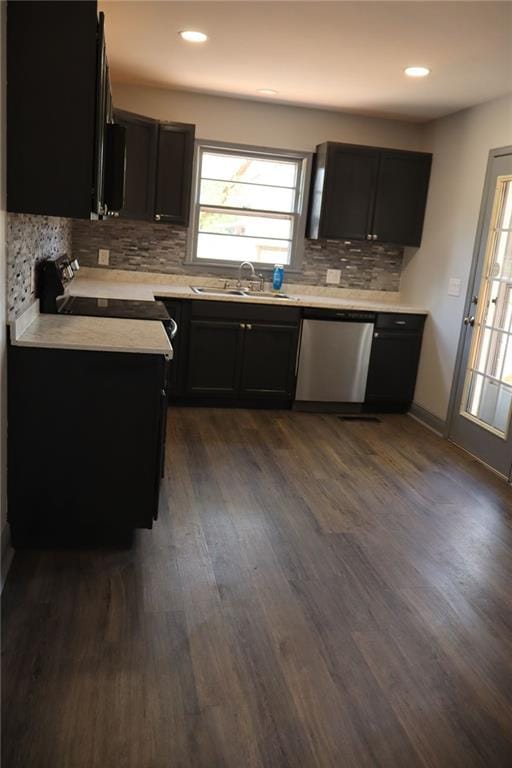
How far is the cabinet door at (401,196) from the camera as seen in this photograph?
16.6 feet

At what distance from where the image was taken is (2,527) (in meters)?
2.42

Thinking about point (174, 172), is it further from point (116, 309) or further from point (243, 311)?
point (116, 309)

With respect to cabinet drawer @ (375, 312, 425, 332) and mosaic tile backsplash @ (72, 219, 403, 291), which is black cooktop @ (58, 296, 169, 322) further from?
cabinet drawer @ (375, 312, 425, 332)

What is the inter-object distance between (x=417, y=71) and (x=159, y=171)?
6.39 feet

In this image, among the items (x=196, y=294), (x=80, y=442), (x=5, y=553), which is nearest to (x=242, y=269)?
(x=196, y=294)

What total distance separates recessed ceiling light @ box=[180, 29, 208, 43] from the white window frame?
146cm

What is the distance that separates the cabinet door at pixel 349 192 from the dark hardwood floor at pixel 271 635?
7.77 feet

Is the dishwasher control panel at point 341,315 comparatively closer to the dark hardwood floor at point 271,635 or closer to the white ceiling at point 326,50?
the white ceiling at point 326,50

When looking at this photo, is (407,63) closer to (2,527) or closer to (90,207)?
(90,207)

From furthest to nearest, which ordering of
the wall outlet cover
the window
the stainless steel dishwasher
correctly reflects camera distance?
1. the window
2. the stainless steel dishwasher
3. the wall outlet cover

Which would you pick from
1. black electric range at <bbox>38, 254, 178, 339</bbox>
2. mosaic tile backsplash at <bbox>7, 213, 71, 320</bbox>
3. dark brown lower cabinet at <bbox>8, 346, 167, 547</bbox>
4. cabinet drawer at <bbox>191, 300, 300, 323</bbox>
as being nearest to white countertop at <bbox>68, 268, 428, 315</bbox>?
cabinet drawer at <bbox>191, 300, 300, 323</bbox>

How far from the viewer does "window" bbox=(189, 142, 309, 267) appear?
513 cm

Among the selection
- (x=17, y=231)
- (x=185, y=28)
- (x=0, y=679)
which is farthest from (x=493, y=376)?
(x=0, y=679)

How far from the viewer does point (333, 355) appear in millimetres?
4953
